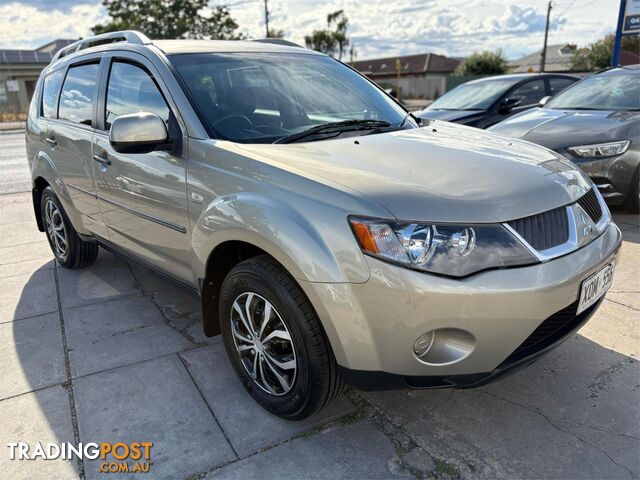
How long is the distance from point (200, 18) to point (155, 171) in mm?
40108

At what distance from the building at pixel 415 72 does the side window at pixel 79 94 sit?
1710 inches

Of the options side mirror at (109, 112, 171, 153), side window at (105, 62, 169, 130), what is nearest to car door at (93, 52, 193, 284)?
side window at (105, 62, 169, 130)

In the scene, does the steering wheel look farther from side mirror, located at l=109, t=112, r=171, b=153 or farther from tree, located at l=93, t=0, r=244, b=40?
tree, located at l=93, t=0, r=244, b=40

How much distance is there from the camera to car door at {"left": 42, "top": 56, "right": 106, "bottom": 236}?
141 inches

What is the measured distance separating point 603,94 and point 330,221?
5481 mm

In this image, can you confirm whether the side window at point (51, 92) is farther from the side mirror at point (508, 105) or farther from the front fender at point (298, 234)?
the side mirror at point (508, 105)

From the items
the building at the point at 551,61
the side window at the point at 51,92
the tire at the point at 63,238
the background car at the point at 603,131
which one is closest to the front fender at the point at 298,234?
the tire at the point at 63,238

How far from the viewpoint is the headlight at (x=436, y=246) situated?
189 cm

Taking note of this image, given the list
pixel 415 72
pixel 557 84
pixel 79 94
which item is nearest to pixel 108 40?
pixel 79 94

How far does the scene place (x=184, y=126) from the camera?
2.70 metres

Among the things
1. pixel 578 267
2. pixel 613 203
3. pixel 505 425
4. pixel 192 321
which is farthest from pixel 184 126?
pixel 613 203

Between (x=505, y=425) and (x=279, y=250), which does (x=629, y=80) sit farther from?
(x=279, y=250)

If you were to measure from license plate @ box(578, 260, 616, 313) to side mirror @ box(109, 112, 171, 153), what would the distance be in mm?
2088

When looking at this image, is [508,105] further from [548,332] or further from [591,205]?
[548,332]
